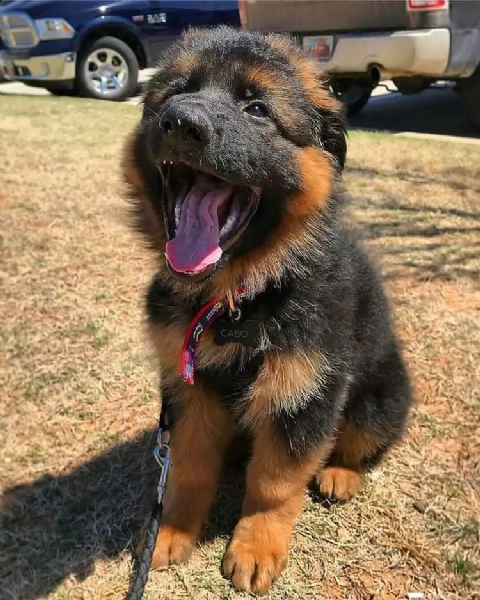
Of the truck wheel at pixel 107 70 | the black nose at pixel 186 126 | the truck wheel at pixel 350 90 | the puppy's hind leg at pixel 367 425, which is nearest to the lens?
the black nose at pixel 186 126

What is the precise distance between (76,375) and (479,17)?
6108 mm

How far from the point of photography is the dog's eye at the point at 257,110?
2170mm

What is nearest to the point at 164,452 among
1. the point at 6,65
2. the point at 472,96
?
the point at 472,96

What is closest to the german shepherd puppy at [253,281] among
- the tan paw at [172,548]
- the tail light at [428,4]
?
the tan paw at [172,548]

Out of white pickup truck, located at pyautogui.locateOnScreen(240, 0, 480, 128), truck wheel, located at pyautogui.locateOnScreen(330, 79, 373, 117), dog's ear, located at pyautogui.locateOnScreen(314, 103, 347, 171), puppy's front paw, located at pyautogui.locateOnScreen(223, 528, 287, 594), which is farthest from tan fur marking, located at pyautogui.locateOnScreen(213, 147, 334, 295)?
truck wheel, located at pyautogui.locateOnScreen(330, 79, 373, 117)

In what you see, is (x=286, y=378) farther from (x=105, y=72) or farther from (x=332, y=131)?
(x=105, y=72)

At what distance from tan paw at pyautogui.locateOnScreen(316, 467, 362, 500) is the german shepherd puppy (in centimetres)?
29

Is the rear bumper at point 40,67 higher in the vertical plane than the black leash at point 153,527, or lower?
lower

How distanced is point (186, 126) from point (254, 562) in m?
1.50

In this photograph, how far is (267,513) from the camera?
2.37 meters

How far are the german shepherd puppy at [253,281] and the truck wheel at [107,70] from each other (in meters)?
8.79

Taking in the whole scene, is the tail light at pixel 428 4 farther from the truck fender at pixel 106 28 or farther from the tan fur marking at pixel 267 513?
the tan fur marking at pixel 267 513

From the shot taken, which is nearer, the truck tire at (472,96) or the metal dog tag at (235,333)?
the metal dog tag at (235,333)

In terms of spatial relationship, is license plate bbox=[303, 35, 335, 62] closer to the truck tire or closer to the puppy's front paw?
the truck tire
